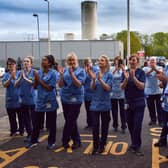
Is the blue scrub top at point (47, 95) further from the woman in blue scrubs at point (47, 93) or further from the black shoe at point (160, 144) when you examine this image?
the black shoe at point (160, 144)

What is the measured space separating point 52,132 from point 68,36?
175 feet

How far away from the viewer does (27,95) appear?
868cm

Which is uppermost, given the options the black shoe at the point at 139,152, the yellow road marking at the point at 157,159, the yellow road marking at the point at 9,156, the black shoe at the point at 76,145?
the black shoe at the point at 76,145

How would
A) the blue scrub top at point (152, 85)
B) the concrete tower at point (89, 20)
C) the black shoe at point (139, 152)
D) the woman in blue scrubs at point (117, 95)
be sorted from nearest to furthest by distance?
the black shoe at point (139, 152) → the woman in blue scrubs at point (117, 95) → the blue scrub top at point (152, 85) → the concrete tower at point (89, 20)

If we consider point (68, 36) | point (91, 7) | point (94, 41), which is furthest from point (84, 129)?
point (91, 7)

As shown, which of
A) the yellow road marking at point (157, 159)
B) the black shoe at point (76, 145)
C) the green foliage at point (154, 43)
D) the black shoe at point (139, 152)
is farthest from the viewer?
the green foliage at point (154, 43)

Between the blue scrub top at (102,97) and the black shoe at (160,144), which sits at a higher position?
the blue scrub top at (102,97)

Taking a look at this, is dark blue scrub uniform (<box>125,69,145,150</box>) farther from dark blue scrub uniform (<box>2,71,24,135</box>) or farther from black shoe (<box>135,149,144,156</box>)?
dark blue scrub uniform (<box>2,71,24,135</box>)

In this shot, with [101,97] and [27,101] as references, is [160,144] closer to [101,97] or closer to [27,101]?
[101,97]

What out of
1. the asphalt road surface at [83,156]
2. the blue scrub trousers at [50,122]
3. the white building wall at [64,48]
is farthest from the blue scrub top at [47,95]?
the white building wall at [64,48]

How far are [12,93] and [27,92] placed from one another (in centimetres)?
41

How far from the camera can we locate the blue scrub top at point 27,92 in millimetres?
8641

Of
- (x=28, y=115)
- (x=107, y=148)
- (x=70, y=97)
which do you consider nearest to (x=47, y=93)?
(x=70, y=97)

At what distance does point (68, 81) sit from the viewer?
24.8 ft
